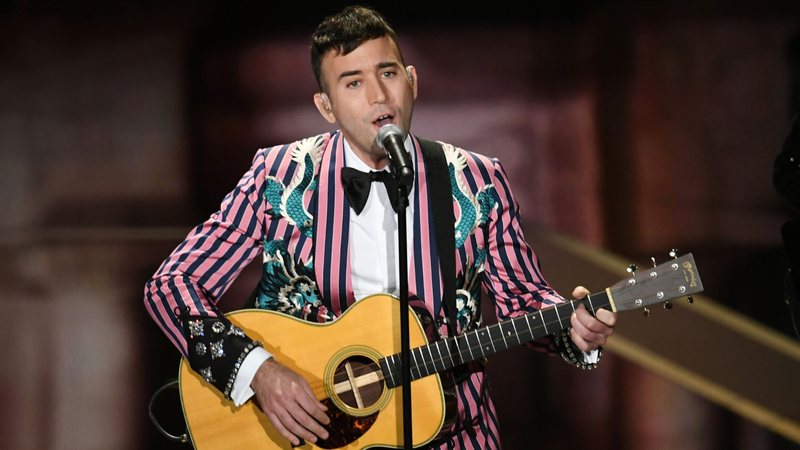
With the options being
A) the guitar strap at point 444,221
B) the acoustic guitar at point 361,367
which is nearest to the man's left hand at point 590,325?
the acoustic guitar at point 361,367

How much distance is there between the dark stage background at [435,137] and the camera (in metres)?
4.34

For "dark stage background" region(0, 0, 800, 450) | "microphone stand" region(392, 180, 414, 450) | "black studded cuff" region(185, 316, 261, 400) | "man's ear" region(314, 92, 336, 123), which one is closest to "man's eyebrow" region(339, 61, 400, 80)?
"man's ear" region(314, 92, 336, 123)

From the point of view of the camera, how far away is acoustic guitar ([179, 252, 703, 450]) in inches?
94.5

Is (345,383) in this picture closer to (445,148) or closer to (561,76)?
(445,148)

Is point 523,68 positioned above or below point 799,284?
above

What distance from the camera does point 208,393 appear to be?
2.62m

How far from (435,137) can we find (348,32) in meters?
1.77

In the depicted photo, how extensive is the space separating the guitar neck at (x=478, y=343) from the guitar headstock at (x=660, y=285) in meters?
0.15

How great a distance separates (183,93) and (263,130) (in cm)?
40

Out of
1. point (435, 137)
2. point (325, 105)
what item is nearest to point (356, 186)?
point (325, 105)

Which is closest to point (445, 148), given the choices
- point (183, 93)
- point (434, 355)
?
point (434, 355)

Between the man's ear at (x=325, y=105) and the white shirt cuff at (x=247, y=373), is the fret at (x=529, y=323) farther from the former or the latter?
the man's ear at (x=325, y=105)

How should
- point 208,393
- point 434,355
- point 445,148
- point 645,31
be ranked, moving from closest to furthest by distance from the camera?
point 434,355 < point 208,393 < point 445,148 < point 645,31

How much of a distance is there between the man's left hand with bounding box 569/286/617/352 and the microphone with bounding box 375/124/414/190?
0.55 m
